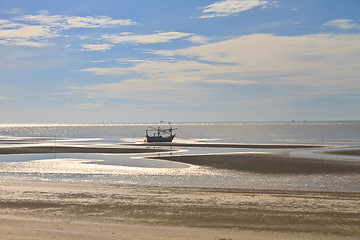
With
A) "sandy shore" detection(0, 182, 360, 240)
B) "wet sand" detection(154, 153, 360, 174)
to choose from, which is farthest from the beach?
"wet sand" detection(154, 153, 360, 174)

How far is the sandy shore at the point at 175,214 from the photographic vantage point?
11.9 metres

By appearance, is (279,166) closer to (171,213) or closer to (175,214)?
(171,213)

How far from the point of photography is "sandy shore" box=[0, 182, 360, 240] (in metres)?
11.9

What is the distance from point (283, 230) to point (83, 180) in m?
16.7

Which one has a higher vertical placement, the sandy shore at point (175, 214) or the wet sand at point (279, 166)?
the sandy shore at point (175, 214)

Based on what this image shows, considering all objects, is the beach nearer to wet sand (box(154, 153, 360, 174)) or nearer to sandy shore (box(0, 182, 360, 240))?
sandy shore (box(0, 182, 360, 240))

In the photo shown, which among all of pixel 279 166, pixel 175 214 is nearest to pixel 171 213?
pixel 175 214

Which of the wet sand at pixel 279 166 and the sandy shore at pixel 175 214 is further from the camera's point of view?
the wet sand at pixel 279 166

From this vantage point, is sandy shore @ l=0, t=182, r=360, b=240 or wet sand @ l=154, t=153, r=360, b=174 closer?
sandy shore @ l=0, t=182, r=360, b=240

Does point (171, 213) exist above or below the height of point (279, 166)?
above

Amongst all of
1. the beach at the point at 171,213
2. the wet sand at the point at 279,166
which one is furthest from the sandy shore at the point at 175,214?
the wet sand at the point at 279,166

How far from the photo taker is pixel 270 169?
1277 inches

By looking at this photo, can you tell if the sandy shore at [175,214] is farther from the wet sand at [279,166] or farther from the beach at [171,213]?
the wet sand at [279,166]

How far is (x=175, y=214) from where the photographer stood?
568 inches
